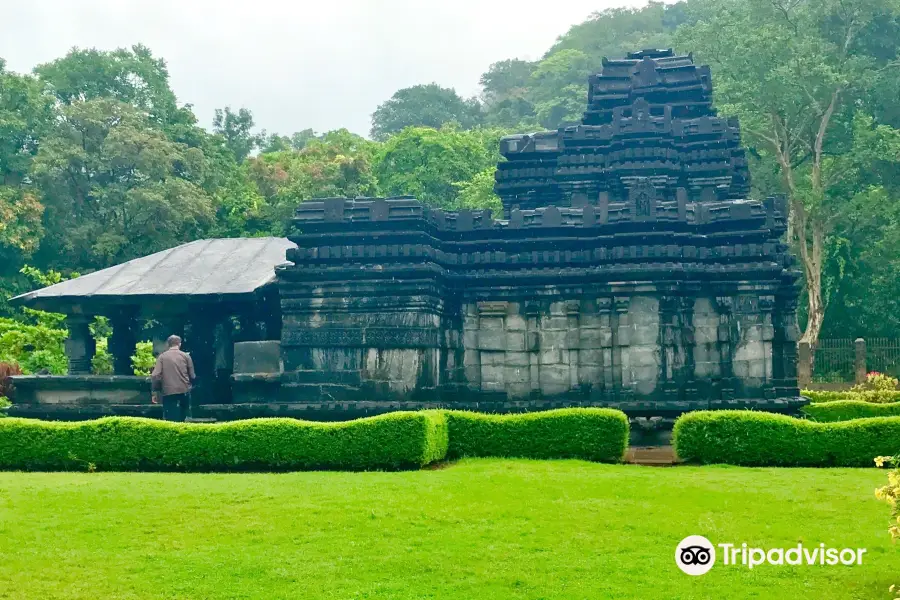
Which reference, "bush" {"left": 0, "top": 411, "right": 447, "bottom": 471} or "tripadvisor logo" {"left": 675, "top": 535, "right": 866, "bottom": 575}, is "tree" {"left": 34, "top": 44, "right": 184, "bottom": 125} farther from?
"tripadvisor logo" {"left": 675, "top": 535, "right": 866, "bottom": 575}

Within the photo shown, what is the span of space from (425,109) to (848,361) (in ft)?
152

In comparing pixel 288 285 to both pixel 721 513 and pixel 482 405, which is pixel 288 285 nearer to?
pixel 482 405

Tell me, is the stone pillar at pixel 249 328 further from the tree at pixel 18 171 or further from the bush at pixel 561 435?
the tree at pixel 18 171

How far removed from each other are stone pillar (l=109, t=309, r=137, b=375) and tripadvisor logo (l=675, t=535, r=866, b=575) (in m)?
13.0

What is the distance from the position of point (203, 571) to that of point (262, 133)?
193 ft

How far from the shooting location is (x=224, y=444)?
12500 millimetres

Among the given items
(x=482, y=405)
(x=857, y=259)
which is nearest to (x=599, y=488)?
(x=482, y=405)

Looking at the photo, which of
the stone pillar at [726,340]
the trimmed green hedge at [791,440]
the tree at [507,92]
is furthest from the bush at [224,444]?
the tree at [507,92]

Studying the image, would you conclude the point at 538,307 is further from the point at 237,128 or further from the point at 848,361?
the point at 237,128

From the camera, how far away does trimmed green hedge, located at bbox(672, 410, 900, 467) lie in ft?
41.2

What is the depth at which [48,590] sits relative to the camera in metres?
7.98

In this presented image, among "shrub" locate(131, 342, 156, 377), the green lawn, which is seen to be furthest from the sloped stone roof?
the green lawn

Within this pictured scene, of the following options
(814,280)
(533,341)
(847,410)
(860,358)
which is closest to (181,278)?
(533,341)

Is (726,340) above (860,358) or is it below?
above
